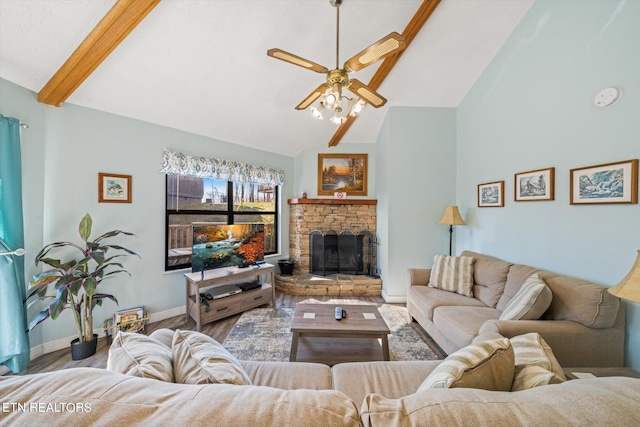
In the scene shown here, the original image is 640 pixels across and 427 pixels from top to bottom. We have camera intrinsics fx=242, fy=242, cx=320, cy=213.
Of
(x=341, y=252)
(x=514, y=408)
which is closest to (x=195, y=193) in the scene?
(x=341, y=252)

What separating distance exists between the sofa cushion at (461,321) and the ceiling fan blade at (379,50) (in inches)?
85.6

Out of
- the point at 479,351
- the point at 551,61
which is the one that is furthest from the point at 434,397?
the point at 551,61

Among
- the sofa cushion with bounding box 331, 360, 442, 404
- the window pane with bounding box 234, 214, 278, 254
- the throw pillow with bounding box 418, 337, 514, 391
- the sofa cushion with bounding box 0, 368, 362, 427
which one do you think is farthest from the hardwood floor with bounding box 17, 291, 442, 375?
the sofa cushion with bounding box 0, 368, 362, 427

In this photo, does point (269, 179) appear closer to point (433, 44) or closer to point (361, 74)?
point (361, 74)

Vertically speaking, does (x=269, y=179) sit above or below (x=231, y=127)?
below

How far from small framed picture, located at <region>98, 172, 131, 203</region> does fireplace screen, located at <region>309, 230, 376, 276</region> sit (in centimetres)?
290

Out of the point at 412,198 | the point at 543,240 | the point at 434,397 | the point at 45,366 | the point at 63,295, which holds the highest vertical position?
the point at 412,198

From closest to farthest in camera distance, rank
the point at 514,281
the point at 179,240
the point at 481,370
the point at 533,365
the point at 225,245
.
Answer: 1. the point at 481,370
2. the point at 533,365
3. the point at 514,281
4. the point at 225,245
5. the point at 179,240

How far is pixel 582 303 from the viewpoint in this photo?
1.75 metres

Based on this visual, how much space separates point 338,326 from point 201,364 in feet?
4.35

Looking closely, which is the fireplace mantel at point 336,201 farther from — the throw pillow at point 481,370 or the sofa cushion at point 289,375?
the throw pillow at point 481,370

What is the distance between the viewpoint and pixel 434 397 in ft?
2.40

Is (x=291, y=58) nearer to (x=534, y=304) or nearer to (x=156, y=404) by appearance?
(x=156, y=404)

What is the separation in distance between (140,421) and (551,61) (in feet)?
12.3
